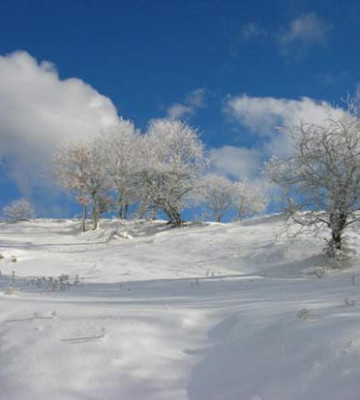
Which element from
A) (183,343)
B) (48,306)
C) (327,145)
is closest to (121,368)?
(183,343)

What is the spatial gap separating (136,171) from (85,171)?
25.6 ft

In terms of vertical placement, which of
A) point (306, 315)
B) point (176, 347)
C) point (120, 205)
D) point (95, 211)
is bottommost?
point (176, 347)

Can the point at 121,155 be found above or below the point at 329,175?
above

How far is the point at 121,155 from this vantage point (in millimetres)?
43062

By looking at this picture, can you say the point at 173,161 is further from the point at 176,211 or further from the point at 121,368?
the point at 121,368

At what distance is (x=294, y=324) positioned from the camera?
5105mm

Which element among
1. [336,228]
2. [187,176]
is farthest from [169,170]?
[336,228]

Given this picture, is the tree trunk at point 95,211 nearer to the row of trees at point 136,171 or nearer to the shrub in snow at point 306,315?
the row of trees at point 136,171

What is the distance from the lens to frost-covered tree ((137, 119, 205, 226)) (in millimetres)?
35469

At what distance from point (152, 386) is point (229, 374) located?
682 mm

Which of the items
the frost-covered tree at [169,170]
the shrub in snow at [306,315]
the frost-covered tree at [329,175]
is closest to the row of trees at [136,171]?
the frost-covered tree at [169,170]

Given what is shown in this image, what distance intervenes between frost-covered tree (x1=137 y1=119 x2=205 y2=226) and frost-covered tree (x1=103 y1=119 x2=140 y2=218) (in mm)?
3200

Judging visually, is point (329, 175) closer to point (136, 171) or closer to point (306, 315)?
point (306, 315)

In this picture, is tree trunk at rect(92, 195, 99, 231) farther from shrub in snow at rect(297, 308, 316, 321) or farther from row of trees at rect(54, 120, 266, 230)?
shrub in snow at rect(297, 308, 316, 321)
